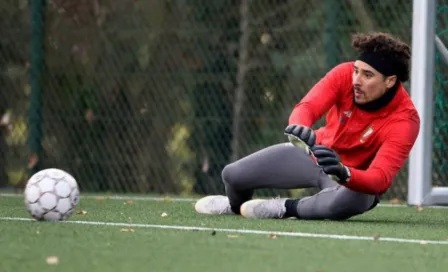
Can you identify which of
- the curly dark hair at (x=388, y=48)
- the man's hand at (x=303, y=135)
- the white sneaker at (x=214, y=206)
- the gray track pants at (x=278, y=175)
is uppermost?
the curly dark hair at (x=388, y=48)

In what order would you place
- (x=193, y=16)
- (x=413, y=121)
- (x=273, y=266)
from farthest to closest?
(x=193, y=16) → (x=413, y=121) → (x=273, y=266)

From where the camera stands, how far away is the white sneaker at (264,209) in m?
7.94

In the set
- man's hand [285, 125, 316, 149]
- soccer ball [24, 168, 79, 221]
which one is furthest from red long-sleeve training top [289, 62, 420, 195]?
soccer ball [24, 168, 79, 221]

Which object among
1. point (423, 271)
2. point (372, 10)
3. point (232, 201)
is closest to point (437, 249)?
point (423, 271)

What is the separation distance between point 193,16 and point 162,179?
1.51m

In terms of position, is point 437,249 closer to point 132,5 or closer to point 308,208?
point 308,208

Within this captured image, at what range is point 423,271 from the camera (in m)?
5.23

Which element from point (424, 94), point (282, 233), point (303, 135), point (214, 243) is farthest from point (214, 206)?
point (214, 243)

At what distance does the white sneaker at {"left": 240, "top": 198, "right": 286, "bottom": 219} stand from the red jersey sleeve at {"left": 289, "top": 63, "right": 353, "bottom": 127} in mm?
652

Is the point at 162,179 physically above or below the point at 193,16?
below

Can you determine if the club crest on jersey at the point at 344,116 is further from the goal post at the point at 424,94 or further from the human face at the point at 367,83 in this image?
the goal post at the point at 424,94

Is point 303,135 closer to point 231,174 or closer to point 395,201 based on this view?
point 231,174

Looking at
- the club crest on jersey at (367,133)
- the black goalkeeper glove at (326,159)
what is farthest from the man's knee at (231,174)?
the black goalkeeper glove at (326,159)

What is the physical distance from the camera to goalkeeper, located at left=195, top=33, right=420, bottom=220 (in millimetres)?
7477
